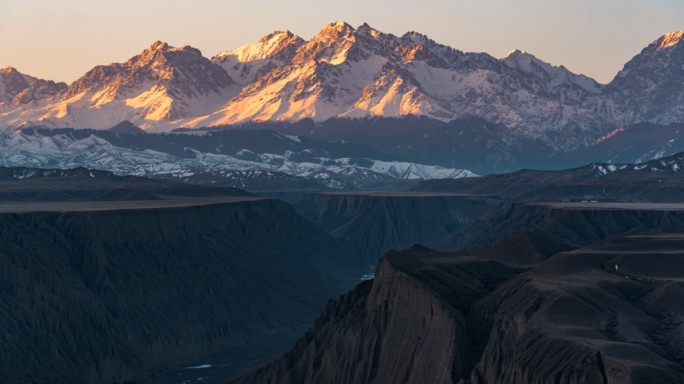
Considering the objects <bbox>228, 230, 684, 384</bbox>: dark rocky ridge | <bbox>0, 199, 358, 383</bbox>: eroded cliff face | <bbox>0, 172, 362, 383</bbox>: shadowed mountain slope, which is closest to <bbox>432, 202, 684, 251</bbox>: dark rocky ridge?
<bbox>0, 172, 362, 383</bbox>: shadowed mountain slope

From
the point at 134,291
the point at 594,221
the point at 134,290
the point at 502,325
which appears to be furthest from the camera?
the point at 594,221

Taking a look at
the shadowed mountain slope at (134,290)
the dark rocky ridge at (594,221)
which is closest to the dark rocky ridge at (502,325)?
the shadowed mountain slope at (134,290)

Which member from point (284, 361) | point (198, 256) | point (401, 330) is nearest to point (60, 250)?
point (198, 256)

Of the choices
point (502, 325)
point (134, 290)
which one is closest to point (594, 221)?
point (134, 290)

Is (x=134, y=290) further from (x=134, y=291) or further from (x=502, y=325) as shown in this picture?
(x=502, y=325)

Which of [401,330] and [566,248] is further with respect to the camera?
[566,248]

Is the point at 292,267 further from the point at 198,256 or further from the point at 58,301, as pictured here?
the point at 58,301

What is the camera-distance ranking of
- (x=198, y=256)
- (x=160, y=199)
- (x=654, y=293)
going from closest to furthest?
1. (x=654, y=293)
2. (x=198, y=256)
3. (x=160, y=199)
